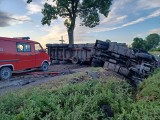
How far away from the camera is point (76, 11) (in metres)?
28.3

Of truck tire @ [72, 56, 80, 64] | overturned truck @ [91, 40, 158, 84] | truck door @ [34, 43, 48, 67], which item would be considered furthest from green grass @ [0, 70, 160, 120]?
truck tire @ [72, 56, 80, 64]

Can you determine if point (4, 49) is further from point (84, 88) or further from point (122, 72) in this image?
point (122, 72)

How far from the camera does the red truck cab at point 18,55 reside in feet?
35.3

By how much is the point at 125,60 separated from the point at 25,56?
7.47 metres

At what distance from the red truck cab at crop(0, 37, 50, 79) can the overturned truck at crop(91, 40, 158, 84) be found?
4.87 metres

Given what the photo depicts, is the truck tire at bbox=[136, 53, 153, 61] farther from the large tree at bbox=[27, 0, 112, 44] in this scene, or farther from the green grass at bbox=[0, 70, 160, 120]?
the large tree at bbox=[27, 0, 112, 44]

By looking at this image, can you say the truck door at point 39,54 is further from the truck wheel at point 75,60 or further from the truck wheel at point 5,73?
the truck wheel at point 75,60

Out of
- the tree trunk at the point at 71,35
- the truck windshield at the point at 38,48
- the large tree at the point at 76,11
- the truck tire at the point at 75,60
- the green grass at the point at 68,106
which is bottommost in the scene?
the green grass at the point at 68,106

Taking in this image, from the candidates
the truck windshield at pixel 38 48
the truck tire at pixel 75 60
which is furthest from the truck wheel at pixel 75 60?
the truck windshield at pixel 38 48

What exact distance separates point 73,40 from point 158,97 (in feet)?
65.5

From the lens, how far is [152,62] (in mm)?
14297

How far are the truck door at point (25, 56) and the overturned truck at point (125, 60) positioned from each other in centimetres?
573

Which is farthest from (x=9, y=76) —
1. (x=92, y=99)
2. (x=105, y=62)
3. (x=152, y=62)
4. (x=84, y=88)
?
(x=152, y=62)

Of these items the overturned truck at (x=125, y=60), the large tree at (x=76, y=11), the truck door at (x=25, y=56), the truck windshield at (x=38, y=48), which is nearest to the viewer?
the truck door at (x=25, y=56)
